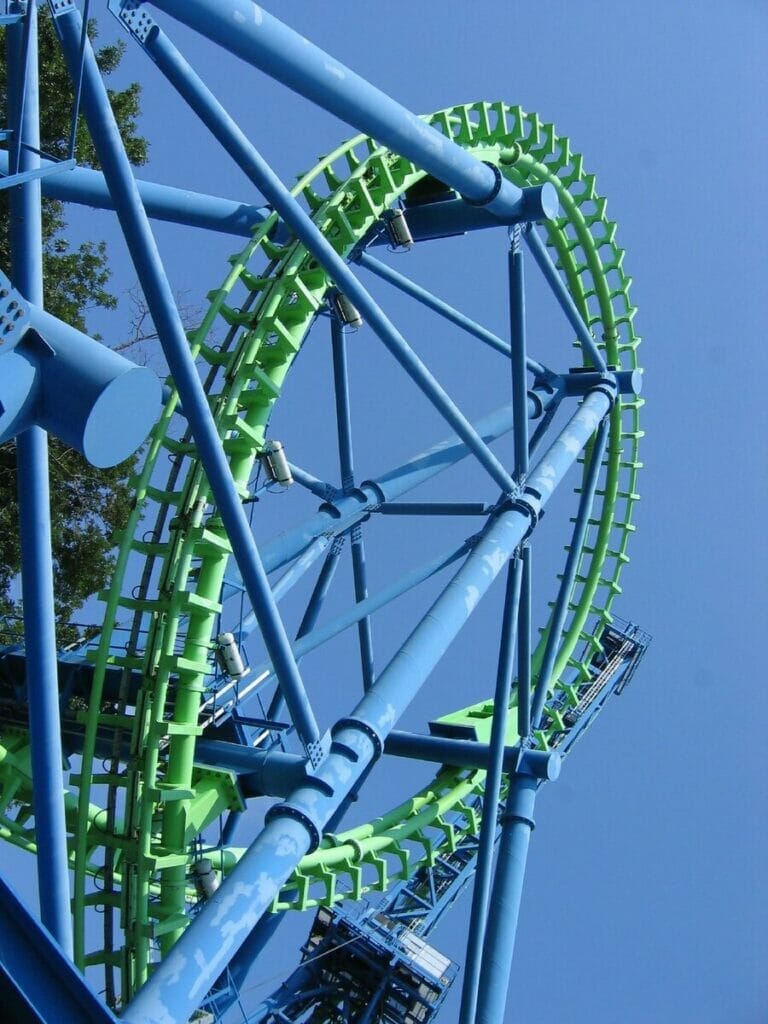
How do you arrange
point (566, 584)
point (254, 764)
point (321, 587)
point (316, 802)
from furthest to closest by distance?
point (321, 587) → point (566, 584) → point (254, 764) → point (316, 802)

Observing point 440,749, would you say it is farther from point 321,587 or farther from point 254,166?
point 254,166

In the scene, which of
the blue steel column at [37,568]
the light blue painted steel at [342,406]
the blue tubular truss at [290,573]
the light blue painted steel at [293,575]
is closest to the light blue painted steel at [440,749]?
the blue tubular truss at [290,573]

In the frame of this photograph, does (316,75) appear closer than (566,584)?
Yes

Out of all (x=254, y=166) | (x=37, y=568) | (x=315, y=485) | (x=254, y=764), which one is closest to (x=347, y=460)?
(x=315, y=485)

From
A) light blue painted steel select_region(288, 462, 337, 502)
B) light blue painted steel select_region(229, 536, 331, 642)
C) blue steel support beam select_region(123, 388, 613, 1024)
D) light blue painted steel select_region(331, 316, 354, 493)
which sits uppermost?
light blue painted steel select_region(331, 316, 354, 493)

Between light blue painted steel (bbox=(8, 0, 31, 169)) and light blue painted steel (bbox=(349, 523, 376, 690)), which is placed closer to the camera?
light blue painted steel (bbox=(8, 0, 31, 169))

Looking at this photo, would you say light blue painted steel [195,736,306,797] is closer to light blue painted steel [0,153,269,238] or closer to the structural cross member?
light blue painted steel [0,153,269,238]

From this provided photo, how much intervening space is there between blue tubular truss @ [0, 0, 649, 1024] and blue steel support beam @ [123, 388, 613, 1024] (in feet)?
0.05

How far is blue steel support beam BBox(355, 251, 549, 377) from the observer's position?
41.3ft

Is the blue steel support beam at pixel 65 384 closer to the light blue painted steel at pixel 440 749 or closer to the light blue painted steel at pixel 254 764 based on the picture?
the light blue painted steel at pixel 254 764

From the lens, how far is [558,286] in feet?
44.6

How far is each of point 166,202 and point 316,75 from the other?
456cm

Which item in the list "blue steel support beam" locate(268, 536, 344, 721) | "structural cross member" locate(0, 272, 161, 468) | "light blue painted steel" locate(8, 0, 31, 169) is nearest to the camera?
"structural cross member" locate(0, 272, 161, 468)

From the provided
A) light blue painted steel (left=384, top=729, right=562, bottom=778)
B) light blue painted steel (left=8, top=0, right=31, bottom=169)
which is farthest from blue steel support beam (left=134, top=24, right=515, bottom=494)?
light blue painted steel (left=384, top=729, right=562, bottom=778)
